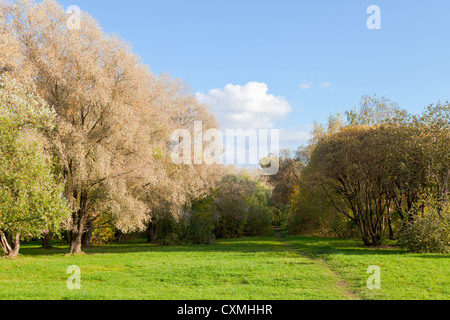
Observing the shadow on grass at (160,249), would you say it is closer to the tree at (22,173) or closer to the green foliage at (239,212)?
the tree at (22,173)

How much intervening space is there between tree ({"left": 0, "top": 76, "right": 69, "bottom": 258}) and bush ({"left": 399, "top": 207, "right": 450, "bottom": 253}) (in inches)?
812

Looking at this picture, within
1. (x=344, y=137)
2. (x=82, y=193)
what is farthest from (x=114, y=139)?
(x=344, y=137)

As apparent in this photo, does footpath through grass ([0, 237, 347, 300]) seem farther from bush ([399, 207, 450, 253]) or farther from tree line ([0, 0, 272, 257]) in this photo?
bush ([399, 207, 450, 253])

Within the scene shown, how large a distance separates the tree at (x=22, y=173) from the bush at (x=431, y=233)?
20.6 meters

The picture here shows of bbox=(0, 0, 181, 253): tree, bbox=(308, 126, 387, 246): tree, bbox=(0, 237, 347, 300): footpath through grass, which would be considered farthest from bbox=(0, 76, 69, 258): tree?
bbox=(308, 126, 387, 246): tree

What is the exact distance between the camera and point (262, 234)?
A: 178 feet

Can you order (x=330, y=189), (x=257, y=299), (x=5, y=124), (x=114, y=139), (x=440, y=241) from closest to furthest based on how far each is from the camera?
1. (x=257, y=299)
2. (x=5, y=124)
3. (x=440, y=241)
4. (x=114, y=139)
5. (x=330, y=189)

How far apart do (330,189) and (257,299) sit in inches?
851

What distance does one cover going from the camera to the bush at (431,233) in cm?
2258

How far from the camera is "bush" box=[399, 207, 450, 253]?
74.1 feet

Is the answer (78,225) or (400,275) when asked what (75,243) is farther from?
(400,275)

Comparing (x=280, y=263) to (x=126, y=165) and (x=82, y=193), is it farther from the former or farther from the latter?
(x=82, y=193)

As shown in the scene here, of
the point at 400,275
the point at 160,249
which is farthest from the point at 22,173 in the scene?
the point at 400,275

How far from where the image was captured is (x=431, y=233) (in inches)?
893
